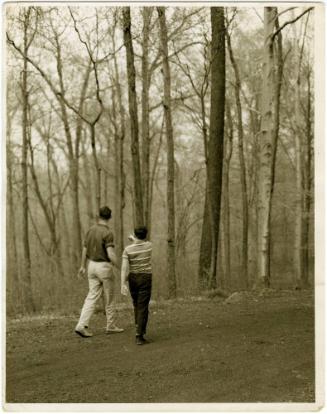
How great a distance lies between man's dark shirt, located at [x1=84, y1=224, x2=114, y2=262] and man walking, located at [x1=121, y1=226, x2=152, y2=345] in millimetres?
525

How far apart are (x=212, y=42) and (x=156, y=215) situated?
27.6 metres

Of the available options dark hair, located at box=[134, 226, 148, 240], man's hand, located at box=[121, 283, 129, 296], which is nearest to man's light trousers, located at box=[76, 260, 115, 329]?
man's hand, located at box=[121, 283, 129, 296]

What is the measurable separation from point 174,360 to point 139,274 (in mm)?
1471

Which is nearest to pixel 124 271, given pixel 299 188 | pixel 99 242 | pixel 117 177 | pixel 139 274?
pixel 139 274

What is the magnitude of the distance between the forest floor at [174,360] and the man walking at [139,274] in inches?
14.2

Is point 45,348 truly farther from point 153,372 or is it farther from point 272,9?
point 272,9

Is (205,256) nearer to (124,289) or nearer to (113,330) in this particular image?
(113,330)

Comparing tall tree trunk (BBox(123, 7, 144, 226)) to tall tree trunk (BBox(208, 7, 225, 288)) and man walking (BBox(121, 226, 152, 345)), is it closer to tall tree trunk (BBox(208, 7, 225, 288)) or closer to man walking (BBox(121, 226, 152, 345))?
tall tree trunk (BBox(208, 7, 225, 288))

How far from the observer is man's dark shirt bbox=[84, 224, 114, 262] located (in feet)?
28.1

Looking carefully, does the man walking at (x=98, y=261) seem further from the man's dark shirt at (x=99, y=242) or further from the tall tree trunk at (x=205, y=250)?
the tall tree trunk at (x=205, y=250)

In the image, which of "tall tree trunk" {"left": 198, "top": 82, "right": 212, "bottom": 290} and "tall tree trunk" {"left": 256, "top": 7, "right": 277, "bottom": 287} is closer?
"tall tree trunk" {"left": 256, "top": 7, "right": 277, "bottom": 287}

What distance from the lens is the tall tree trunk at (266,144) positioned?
41.6 feet

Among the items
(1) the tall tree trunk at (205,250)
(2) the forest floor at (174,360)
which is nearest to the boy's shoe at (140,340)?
(2) the forest floor at (174,360)

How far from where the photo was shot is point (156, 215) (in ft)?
137
